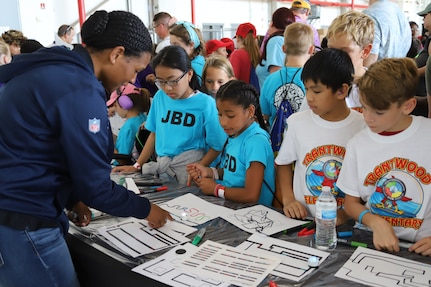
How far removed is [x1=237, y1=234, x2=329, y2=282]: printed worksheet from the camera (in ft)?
3.59

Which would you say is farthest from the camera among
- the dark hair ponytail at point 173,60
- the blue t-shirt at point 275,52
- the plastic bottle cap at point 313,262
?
the blue t-shirt at point 275,52

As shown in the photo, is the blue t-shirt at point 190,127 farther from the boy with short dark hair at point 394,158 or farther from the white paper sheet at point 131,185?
the boy with short dark hair at point 394,158

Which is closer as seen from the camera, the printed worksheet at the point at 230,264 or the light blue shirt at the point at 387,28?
the printed worksheet at the point at 230,264

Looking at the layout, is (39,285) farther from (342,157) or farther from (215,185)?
(342,157)

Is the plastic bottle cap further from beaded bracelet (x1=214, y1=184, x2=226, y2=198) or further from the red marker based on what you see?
the red marker

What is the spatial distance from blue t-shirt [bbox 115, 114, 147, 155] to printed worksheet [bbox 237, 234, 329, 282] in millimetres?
1717

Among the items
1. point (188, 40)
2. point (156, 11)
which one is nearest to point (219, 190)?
point (188, 40)

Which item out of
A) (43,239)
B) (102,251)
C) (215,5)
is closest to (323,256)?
(102,251)

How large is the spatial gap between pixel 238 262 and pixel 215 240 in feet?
0.56

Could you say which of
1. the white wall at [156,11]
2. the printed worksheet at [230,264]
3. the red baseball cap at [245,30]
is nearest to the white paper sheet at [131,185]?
the printed worksheet at [230,264]

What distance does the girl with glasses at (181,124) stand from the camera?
2.13m

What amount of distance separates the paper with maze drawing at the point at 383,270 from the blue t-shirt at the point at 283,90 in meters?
1.43

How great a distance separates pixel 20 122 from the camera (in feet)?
3.36

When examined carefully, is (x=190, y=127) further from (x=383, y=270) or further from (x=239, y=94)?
(x=383, y=270)
